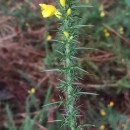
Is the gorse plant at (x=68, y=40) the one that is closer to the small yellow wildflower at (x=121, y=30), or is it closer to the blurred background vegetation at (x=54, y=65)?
the blurred background vegetation at (x=54, y=65)

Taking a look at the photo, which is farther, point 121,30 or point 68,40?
point 121,30

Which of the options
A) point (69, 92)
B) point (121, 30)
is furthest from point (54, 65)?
point (69, 92)

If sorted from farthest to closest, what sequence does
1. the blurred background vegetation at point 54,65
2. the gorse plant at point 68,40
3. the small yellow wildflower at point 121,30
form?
the small yellow wildflower at point 121,30, the blurred background vegetation at point 54,65, the gorse plant at point 68,40

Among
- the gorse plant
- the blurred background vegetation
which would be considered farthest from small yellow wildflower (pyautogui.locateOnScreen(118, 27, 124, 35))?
the gorse plant

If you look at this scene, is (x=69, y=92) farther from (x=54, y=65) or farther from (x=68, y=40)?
(x=54, y=65)

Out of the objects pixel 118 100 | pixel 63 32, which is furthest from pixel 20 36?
pixel 63 32

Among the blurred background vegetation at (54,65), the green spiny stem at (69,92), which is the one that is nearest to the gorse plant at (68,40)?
the green spiny stem at (69,92)

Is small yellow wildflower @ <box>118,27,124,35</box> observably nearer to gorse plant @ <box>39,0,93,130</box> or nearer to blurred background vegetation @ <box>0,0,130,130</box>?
blurred background vegetation @ <box>0,0,130,130</box>

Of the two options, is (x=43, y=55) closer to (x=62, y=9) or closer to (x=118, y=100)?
(x=118, y=100)
